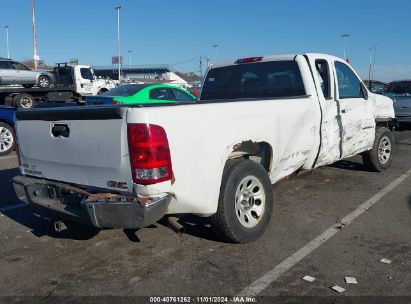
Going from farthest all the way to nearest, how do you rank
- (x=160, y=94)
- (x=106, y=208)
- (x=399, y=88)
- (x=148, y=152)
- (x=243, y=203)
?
(x=399, y=88) → (x=160, y=94) → (x=243, y=203) → (x=106, y=208) → (x=148, y=152)

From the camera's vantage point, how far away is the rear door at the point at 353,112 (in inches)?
235

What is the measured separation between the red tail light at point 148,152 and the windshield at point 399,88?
1328cm

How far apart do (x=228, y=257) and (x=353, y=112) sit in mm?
3318

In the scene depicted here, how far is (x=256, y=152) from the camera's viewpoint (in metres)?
4.56

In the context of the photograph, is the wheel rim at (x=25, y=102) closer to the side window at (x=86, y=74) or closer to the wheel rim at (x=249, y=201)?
the side window at (x=86, y=74)

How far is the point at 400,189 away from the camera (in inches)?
249

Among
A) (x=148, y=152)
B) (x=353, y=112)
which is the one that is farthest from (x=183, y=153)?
(x=353, y=112)

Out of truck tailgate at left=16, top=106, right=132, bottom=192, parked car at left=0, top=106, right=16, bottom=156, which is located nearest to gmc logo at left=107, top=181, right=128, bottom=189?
truck tailgate at left=16, top=106, right=132, bottom=192

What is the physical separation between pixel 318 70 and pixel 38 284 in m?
4.19

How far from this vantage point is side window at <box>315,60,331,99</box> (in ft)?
18.7

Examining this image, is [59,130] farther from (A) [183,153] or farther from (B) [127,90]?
(B) [127,90]

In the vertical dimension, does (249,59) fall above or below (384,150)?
above

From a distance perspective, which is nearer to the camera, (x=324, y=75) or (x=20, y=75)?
(x=324, y=75)

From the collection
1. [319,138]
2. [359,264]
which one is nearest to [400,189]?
[319,138]
